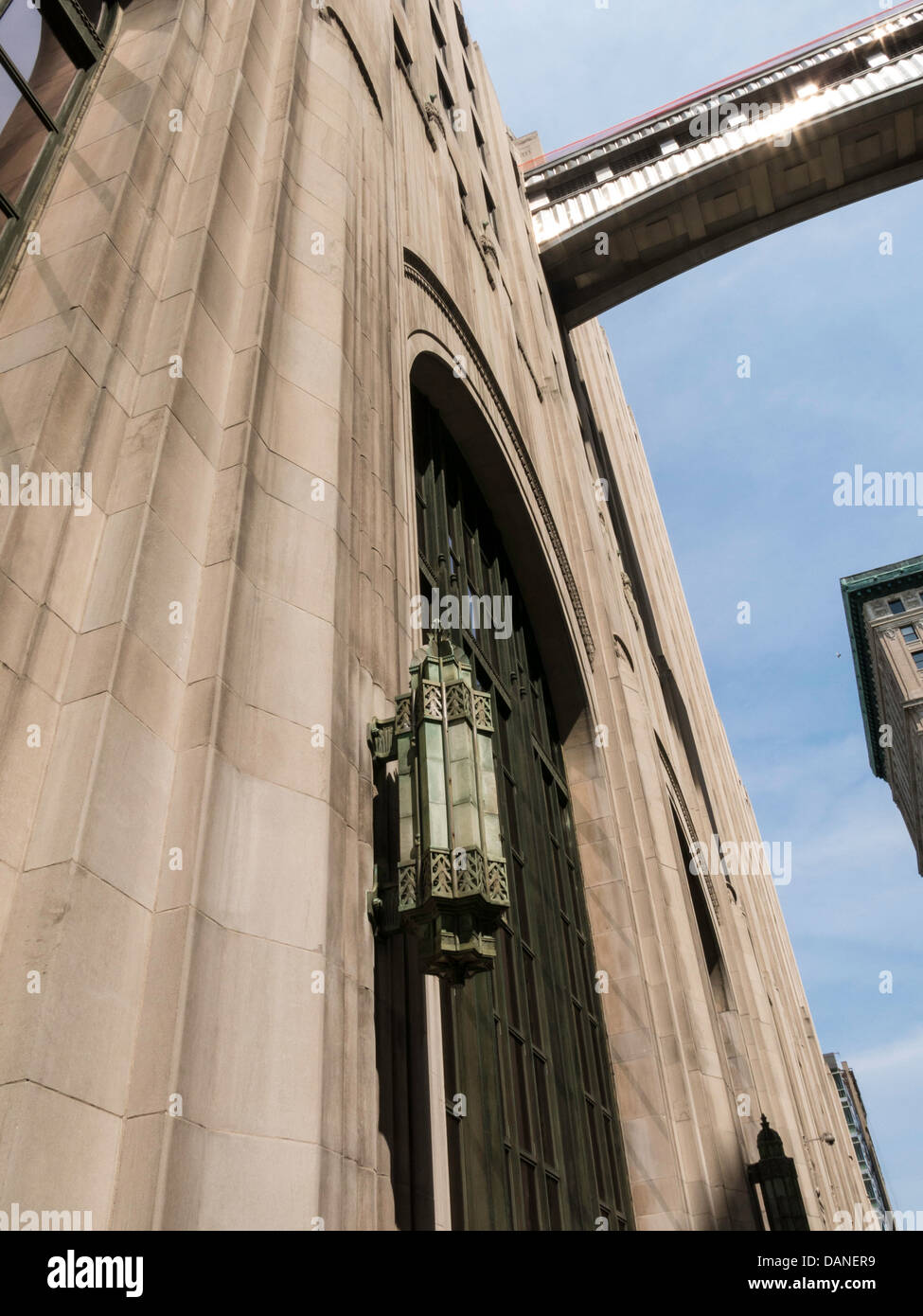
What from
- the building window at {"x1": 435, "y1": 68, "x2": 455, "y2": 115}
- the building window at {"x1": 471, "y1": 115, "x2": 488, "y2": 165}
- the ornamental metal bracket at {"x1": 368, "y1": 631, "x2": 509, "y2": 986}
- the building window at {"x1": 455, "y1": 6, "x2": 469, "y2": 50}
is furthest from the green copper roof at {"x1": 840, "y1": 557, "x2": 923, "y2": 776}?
the ornamental metal bracket at {"x1": 368, "y1": 631, "x2": 509, "y2": 986}

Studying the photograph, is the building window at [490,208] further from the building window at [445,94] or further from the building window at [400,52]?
the building window at [400,52]

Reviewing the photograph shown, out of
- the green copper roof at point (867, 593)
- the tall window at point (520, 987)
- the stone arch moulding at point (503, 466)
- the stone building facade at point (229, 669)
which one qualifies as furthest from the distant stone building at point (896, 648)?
the stone building facade at point (229, 669)

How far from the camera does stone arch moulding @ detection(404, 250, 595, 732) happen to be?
1359cm

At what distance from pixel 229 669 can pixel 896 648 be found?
9822cm

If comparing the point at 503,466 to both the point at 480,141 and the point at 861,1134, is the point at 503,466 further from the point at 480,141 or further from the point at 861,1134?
the point at 861,1134

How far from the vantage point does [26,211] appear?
7398mm

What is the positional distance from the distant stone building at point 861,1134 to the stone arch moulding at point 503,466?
422ft

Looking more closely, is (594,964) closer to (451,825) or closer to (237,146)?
(451,825)

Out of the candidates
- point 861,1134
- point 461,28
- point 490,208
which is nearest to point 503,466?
point 490,208

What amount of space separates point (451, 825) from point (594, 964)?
397 inches

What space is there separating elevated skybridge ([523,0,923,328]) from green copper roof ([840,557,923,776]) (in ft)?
225

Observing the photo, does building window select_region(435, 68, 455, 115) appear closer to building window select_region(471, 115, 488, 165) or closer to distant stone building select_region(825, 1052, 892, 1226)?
building window select_region(471, 115, 488, 165)

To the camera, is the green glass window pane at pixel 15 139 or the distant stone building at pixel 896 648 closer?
the green glass window pane at pixel 15 139

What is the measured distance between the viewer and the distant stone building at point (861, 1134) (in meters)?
133
